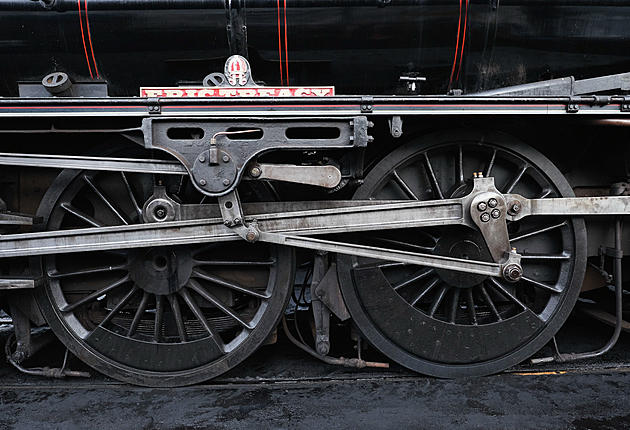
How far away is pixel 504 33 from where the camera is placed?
238cm

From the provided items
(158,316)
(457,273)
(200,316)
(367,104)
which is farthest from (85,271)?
(457,273)

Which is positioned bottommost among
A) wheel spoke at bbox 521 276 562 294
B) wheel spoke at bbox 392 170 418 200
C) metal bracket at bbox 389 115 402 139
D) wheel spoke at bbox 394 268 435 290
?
wheel spoke at bbox 521 276 562 294

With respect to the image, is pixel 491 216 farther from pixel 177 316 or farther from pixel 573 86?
pixel 177 316

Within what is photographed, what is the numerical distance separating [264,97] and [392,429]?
1764 mm

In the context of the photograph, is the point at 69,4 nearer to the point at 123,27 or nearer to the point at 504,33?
the point at 123,27

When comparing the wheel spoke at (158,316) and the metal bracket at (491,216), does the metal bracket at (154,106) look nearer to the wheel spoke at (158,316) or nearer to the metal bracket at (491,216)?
the wheel spoke at (158,316)

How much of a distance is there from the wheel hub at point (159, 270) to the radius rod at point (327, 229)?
0.29m

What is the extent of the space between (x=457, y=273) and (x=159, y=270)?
5.84ft

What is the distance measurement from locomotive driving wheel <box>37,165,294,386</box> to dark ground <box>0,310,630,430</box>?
157mm

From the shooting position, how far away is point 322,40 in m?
2.38

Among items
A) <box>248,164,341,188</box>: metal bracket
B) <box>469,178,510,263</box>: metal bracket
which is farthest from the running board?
A: <box>248,164,341,188</box>: metal bracket

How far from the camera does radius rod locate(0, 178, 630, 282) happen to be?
7.54 ft

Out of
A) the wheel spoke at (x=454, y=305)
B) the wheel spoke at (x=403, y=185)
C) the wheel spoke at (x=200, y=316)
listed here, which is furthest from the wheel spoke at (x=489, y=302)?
the wheel spoke at (x=200, y=316)

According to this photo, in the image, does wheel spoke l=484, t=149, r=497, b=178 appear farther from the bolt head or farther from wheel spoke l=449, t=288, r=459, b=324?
wheel spoke l=449, t=288, r=459, b=324
